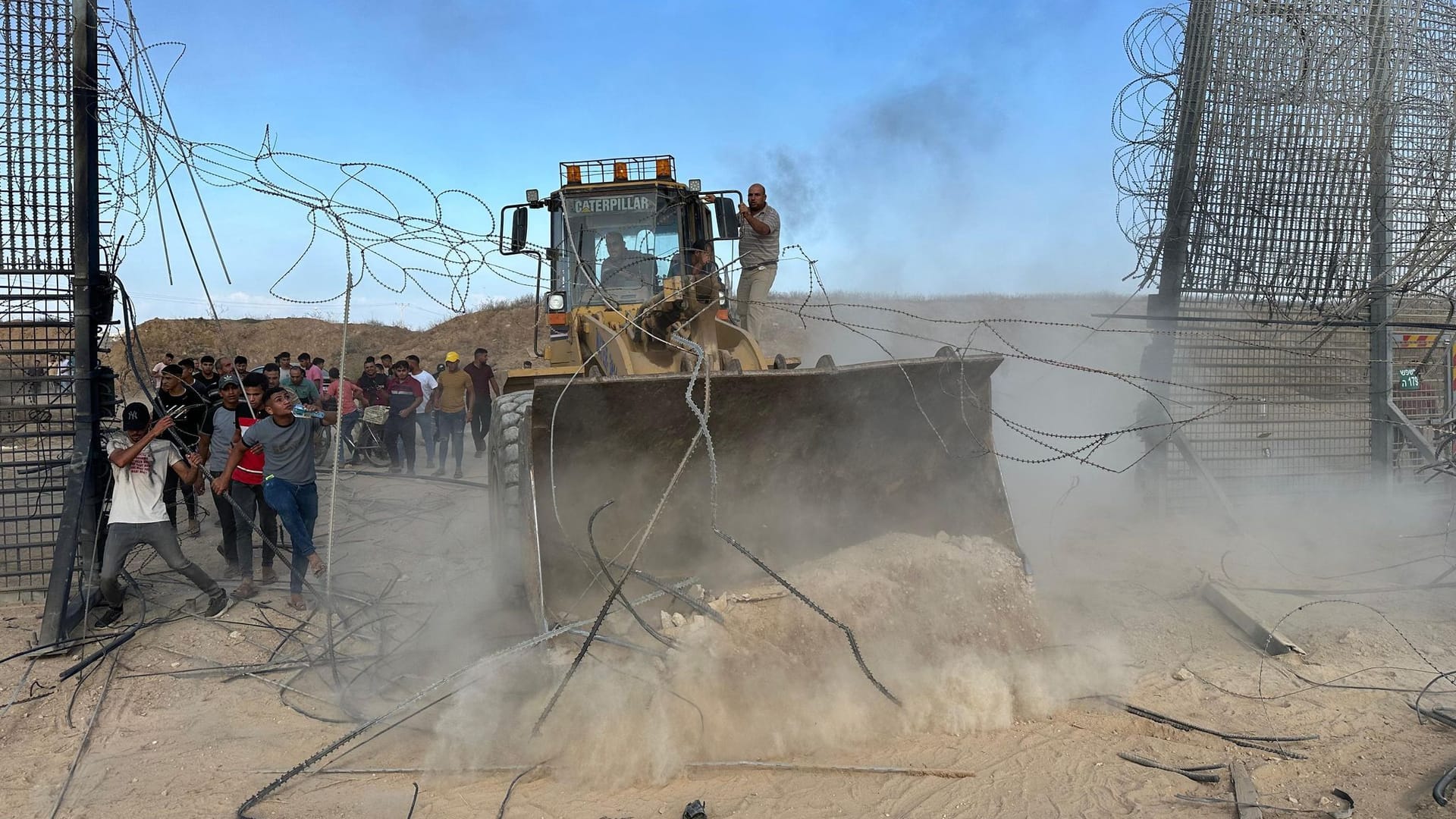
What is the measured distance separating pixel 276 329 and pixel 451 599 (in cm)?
3124

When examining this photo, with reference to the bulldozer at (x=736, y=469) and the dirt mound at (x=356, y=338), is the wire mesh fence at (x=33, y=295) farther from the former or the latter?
the dirt mound at (x=356, y=338)

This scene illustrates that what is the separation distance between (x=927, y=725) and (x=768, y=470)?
1863 mm

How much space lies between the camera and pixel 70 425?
680 cm

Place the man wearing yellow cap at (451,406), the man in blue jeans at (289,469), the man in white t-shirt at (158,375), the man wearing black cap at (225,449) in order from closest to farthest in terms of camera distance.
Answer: the man in blue jeans at (289,469)
the man wearing black cap at (225,449)
the man in white t-shirt at (158,375)
the man wearing yellow cap at (451,406)

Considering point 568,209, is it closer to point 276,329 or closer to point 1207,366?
point 1207,366

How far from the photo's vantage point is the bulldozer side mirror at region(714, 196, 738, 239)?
7.96m

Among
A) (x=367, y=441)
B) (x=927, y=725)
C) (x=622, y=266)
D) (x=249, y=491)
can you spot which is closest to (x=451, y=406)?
(x=367, y=441)

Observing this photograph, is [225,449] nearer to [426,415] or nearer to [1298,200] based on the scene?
[426,415]

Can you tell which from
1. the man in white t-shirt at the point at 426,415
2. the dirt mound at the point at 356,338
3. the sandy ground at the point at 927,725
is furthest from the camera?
the dirt mound at the point at 356,338

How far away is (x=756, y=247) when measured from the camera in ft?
25.3

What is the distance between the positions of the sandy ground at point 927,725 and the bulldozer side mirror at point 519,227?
308 centimetres

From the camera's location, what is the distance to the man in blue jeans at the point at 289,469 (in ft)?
22.3

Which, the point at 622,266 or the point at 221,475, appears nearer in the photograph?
the point at 221,475

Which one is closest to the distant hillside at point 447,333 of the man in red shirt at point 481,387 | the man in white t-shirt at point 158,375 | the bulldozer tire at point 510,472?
the man in red shirt at point 481,387
